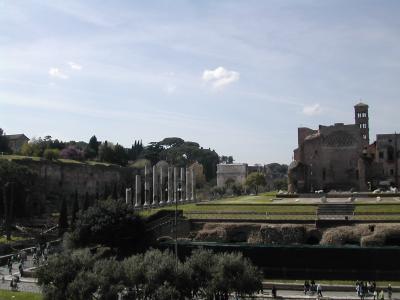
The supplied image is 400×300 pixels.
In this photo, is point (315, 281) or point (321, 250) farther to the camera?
point (321, 250)

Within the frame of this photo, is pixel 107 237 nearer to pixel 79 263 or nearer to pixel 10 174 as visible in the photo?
pixel 79 263

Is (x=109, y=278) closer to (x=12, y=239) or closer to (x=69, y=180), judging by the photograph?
(x=12, y=239)

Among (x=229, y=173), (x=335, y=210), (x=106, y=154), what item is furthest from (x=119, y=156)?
(x=335, y=210)

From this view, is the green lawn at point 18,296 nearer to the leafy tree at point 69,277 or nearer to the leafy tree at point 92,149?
the leafy tree at point 69,277

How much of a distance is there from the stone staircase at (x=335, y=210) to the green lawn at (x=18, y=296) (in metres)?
26.1

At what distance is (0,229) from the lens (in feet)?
191

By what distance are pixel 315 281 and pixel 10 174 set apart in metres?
38.3

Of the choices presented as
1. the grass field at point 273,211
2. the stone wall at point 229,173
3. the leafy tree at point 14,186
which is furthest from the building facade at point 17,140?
the grass field at point 273,211

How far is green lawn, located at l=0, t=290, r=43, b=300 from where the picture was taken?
30156mm

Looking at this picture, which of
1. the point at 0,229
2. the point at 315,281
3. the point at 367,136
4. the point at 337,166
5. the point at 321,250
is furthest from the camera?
the point at 367,136

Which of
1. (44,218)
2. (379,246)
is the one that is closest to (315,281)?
(379,246)

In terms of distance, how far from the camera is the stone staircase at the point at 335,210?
48594 millimetres

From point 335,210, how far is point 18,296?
102 feet

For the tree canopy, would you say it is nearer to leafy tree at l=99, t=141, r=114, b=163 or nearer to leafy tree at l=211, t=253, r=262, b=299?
leafy tree at l=211, t=253, r=262, b=299
